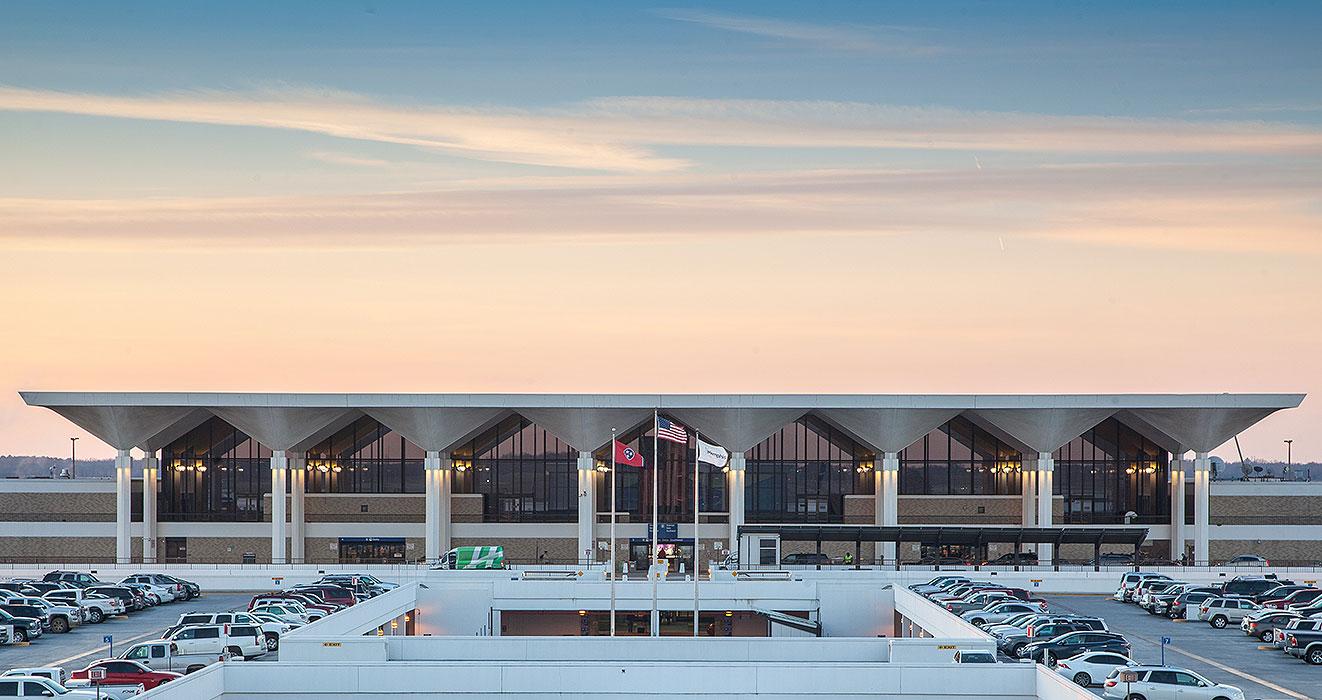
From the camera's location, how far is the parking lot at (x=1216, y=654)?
160ft

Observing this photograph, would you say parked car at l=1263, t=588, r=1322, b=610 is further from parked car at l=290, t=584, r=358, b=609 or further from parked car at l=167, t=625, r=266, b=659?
parked car at l=167, t=625, r=266, b=659

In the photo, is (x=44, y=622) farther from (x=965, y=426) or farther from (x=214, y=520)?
(x=965, y=426)

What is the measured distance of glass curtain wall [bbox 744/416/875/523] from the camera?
9988 centimetres

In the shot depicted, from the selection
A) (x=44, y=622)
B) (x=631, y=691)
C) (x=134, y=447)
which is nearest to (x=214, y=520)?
(x=134, y=447)

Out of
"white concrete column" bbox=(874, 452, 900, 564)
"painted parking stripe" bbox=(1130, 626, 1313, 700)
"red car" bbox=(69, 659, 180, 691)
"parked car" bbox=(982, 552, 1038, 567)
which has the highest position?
"white concrete column" bbox=(874, 452, 900, 564)

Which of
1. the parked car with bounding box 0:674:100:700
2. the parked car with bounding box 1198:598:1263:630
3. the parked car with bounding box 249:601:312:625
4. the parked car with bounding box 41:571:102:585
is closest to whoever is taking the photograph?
the parked car with bounding box 0:674:100:700

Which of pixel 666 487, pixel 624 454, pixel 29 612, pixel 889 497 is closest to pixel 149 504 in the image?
pixel 666 487

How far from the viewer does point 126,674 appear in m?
46.8

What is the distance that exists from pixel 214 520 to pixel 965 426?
153 ft

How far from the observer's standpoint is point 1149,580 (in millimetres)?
75750

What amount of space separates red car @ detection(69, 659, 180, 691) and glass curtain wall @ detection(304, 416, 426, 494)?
5298cm

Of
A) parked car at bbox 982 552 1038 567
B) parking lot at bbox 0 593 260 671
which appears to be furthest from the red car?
parked car at bbox 982 552 1038 567

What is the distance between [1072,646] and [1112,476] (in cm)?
4969

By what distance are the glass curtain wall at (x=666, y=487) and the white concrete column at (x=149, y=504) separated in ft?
88.5
